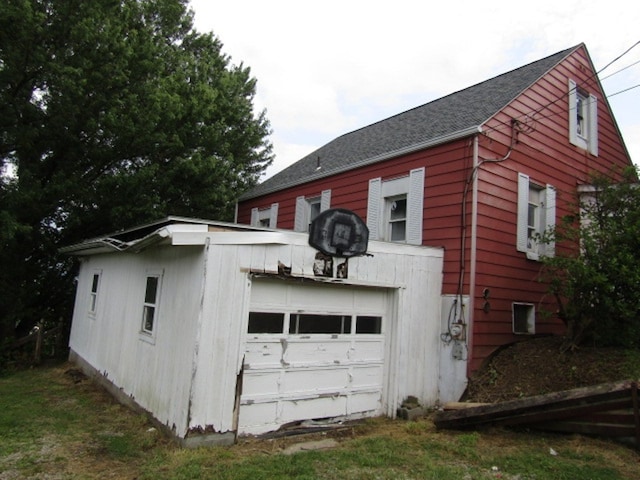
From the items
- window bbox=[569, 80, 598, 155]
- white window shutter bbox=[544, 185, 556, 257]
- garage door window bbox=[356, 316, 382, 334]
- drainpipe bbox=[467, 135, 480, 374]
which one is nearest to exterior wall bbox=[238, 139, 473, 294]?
drainpipe bbox=[467, 135, 480, 374]

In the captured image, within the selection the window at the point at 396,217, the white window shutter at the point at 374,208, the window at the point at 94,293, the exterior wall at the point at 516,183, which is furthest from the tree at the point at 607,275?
the window at the point at 94,293

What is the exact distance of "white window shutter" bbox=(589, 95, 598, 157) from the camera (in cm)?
1084

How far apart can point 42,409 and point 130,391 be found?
1.40m

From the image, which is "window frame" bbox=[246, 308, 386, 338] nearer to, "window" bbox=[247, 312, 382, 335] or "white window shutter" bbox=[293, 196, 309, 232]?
"window" bbox=[247, 312, 382, 335]

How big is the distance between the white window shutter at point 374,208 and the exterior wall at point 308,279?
81.7 inches

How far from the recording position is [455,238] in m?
7.99

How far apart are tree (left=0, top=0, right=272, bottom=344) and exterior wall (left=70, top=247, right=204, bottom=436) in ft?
8.96

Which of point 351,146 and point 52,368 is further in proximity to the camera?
point 351,146

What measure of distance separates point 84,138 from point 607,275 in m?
12.5

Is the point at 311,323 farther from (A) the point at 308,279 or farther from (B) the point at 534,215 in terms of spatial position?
(B) the point at 534,215

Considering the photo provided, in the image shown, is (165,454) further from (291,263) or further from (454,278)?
(454,278)

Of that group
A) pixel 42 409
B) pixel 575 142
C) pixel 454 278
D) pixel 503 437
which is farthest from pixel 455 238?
pixel 42 409

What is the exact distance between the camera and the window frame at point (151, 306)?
6.71 meters

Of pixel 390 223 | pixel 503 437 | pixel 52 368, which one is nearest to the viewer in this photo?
pixel 503 437
